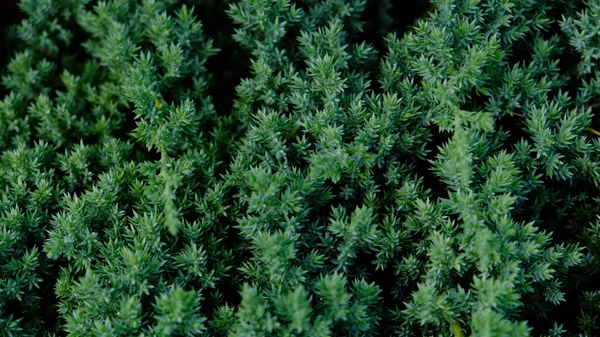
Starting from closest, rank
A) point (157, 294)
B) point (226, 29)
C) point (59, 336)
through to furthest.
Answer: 1. point (157, 294)
2. point (59, 336)
3. point (226, 29)

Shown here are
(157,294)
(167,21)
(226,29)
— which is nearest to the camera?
(157,294)

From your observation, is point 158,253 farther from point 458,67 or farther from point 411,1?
point 411,1

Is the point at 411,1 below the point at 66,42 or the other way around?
the other way around

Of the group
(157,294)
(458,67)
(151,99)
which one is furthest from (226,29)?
(157,294)

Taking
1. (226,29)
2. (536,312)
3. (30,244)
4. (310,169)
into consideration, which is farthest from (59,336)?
(536,312)

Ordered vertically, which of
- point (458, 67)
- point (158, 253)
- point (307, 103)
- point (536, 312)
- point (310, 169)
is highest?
point (458, 67)

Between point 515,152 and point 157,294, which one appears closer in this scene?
point 157,294
